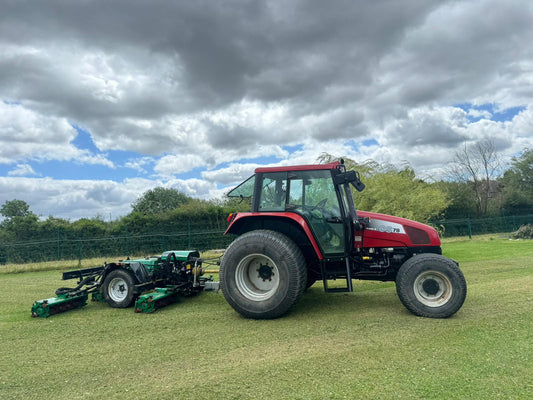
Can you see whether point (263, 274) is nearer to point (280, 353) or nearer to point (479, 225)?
point (280, 353)

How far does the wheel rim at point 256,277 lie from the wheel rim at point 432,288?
184 cm

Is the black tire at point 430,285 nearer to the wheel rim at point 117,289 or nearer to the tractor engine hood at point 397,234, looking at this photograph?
the tractor engine hood at point 397,234

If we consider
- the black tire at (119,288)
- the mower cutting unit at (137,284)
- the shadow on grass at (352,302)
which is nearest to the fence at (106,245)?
the mower cutting unit at (137,284)

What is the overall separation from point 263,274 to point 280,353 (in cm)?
152

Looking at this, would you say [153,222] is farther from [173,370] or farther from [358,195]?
[173,370]

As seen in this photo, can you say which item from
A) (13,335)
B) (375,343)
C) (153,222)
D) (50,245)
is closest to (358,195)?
(375,343)

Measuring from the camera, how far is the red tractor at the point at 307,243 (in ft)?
15.0

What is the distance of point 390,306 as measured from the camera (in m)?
5.06

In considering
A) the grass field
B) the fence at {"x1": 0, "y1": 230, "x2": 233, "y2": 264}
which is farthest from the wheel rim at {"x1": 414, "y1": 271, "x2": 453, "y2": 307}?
the fence at {"x1": 0, "y1": 230, "x2": 233, "y2": 264}

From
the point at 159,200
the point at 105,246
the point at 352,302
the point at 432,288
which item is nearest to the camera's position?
the point at 432,288

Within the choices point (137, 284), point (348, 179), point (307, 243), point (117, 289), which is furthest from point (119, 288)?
point (348, 179)

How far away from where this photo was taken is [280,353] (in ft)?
11.3

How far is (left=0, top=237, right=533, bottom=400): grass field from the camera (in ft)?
8.93

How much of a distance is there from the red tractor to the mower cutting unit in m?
1.20
